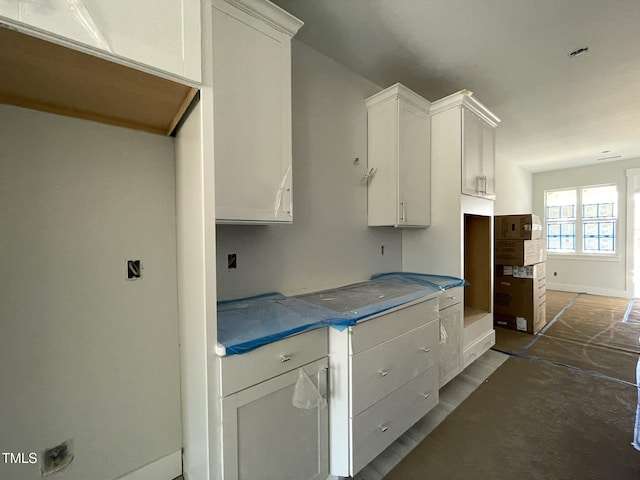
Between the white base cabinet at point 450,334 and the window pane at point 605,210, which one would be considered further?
the window pane at point 605,210

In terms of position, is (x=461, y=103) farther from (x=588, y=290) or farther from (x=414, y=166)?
(x=588, y=290)

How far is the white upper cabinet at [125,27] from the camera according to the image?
69cm

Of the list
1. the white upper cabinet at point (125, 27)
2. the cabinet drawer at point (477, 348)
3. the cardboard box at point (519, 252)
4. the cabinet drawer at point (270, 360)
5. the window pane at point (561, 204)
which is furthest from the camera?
the window pane at point (561, 204)

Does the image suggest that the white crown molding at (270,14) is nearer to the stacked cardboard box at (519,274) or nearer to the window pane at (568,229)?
the stacked cardboard box at (519,274)

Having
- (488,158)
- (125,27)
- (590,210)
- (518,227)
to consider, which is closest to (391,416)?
(125,27)

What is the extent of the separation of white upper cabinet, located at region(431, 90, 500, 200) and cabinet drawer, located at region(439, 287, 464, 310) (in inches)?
33.7

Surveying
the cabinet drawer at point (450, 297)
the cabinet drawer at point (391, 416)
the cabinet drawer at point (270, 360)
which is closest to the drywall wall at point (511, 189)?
the cabinet drawer at point (450, 297)

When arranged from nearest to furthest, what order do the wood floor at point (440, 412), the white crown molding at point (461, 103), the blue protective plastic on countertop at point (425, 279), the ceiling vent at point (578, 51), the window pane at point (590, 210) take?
the wood floor at point (440, 412), the ceiling vent at point (578, 51), the blue protective plastic on countertop at point (425, 279), the white crown molding at point (461, 103), the window pane at point (590, 210)

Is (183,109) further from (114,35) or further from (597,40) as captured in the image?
(597,40)

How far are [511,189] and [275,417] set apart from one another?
242 inches

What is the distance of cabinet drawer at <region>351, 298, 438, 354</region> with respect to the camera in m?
1.37

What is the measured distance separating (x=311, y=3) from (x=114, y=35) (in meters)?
1.30

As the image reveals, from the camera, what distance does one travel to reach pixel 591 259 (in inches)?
221

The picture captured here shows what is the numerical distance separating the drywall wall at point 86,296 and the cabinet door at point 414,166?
1.71m
